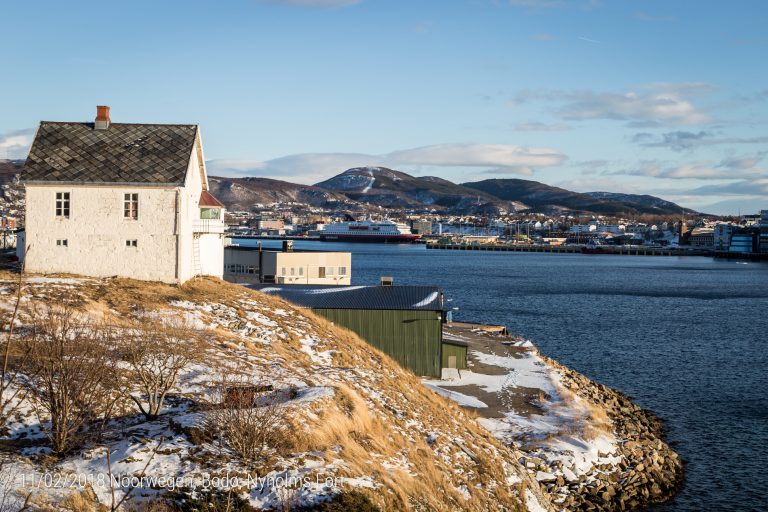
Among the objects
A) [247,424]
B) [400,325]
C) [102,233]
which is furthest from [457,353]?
[247,424]

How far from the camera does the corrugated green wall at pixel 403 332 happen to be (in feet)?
92.1

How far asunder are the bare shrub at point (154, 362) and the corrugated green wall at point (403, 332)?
37.1 ft

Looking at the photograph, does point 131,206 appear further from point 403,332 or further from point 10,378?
point 10,378

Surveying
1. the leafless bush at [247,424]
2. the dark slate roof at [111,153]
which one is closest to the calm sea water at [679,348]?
the leafless bush at [247,424]

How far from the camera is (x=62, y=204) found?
2536 cm

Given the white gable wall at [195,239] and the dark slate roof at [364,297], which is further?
the dark slate roof at [364,297]

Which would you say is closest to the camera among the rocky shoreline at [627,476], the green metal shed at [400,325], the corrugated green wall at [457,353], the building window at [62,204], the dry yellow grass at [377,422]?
the dry yellow grass at [377,422]

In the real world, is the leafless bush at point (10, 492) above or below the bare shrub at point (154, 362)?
below

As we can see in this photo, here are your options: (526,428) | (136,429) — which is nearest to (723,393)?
(526,428)

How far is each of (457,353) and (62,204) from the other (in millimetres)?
16096

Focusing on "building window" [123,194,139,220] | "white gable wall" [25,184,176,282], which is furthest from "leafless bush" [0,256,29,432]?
"building window" [123,194,139,220]

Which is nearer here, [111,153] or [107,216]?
[107,216]

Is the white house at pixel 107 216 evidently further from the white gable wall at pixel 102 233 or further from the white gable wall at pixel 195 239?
the white gable wall at pixel 195 239

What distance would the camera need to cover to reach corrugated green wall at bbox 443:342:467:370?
29.7 m
